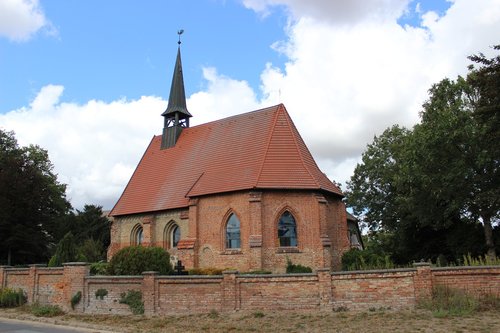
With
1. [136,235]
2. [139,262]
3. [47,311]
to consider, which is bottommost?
[47,311]

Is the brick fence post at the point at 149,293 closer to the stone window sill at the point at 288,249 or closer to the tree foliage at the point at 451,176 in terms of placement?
the stone window sill at the point at 288,249

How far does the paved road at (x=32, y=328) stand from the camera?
12607mm

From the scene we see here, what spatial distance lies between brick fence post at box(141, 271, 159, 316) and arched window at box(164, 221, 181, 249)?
13.1m

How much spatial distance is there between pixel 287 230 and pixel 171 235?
802 cm

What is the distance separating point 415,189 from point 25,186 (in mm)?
26015

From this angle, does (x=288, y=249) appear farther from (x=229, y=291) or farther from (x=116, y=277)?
(x=116, y=277)

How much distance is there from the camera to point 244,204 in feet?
78.1

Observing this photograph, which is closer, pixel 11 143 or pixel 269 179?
pixel 269 179

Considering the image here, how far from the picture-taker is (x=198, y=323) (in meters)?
12.8

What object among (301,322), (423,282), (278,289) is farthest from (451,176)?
(301,322)

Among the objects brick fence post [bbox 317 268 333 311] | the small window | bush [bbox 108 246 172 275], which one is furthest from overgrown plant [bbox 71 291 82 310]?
the small window

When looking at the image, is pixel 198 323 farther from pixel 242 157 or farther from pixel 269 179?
pixel 242 157

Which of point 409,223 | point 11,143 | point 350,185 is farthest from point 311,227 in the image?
point 11,143

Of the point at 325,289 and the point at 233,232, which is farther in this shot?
the point at 233,232
